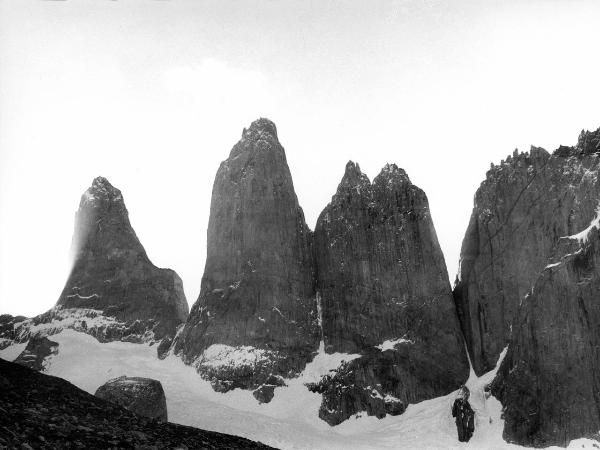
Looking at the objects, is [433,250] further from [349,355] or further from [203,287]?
[203,287]

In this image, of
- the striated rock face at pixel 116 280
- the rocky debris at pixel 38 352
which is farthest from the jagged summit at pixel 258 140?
the rocky debris at pixel 38 352

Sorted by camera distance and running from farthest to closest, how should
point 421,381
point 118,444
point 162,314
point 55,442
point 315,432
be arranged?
point 162,314 → point 421,381 → point 315,432 → point 118,444 → point 55,442

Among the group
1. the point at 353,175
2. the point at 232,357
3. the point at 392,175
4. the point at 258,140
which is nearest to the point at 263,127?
the point at 258,140

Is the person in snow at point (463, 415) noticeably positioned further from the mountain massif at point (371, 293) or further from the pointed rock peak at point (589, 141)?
the pointed rock peak at point (589, 141)

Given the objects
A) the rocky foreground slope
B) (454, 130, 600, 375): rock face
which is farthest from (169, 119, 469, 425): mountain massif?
the rocky foreground slope

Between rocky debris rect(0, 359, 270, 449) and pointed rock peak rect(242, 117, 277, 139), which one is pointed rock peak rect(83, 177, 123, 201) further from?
rocky debris rect(0, 359, 270, 449)

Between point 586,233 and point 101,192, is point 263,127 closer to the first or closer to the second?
point 101,192

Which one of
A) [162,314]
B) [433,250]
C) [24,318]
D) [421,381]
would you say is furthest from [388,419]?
[24,318]
